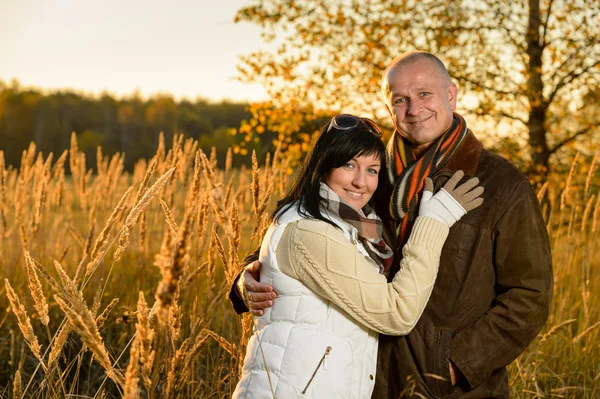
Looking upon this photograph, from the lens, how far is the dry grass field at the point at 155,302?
1812mm

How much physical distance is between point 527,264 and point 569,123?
6008 millimetres

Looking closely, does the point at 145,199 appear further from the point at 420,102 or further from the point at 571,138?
the point at 571,138

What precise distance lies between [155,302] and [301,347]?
0.43 meters

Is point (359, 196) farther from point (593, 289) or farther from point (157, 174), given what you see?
point (593, 289)

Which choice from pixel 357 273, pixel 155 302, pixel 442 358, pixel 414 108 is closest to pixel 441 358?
pixel 442 358

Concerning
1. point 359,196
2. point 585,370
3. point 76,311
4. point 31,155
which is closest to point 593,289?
point 585,370

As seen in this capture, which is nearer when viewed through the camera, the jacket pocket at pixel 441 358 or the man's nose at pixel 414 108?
the jacket pocket at pixel 441 358

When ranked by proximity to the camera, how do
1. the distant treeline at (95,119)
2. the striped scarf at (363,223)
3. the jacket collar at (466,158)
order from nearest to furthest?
the striped scarf at (363,223)
the jacket collar at (466,158)
the distant treeline at (95,119)

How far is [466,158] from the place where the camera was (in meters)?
2.40

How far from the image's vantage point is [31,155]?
448cm

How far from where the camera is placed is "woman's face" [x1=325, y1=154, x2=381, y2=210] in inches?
86.8

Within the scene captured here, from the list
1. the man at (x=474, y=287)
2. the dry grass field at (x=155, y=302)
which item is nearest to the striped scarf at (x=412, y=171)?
the man at (x=474, y=287)

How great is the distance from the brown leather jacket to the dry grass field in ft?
1.98

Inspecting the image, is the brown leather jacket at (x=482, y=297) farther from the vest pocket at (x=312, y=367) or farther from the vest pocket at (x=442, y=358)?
the vest pocket at (x=312, y=367)
